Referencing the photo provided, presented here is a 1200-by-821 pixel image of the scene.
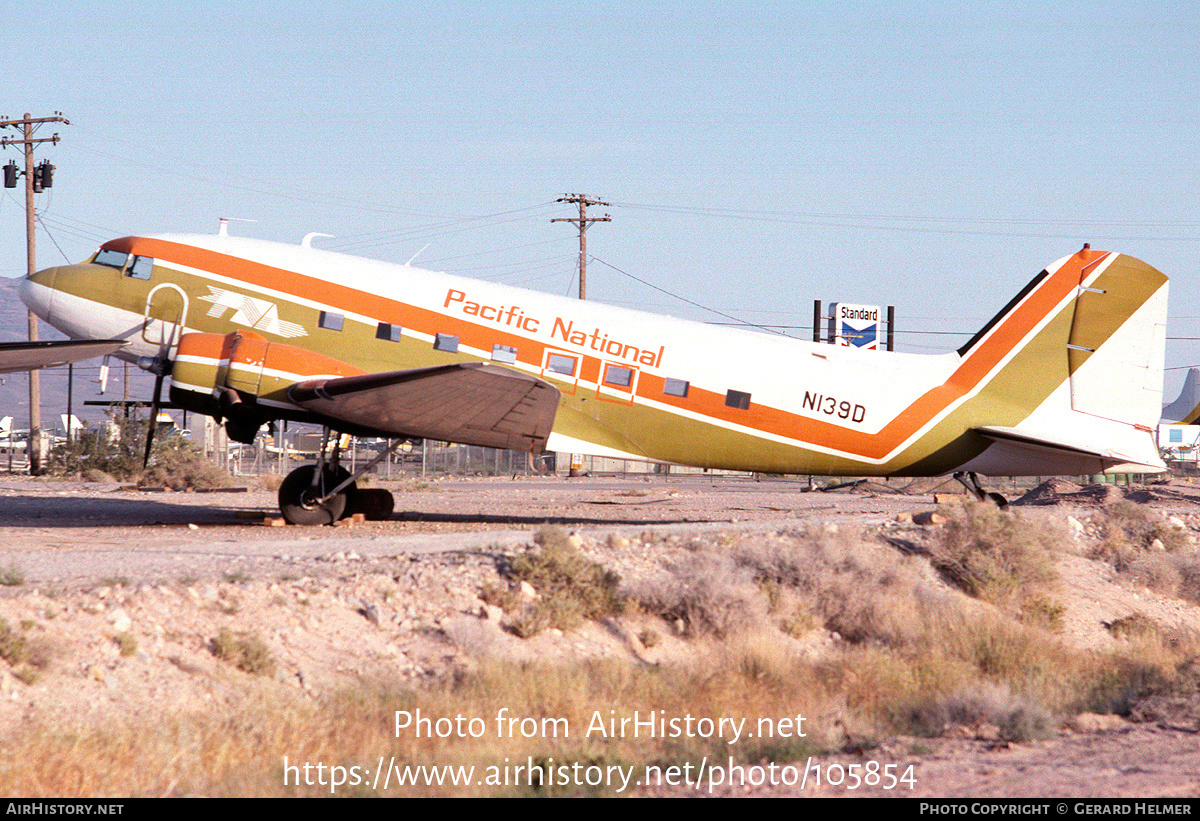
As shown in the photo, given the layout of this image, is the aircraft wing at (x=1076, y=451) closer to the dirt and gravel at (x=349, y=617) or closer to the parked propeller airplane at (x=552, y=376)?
the parked propeller airplane at (x=552, y=376)

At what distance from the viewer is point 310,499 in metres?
20.2

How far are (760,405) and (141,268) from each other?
12.0 m

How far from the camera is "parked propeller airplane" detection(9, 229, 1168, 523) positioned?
18859 mm

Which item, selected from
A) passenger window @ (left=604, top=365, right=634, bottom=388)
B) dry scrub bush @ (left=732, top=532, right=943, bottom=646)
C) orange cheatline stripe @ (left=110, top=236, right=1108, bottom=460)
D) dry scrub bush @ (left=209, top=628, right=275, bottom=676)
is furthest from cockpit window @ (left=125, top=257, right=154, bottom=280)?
dry scrub bush @ (left=732, top=532, right=943, bottom=646)

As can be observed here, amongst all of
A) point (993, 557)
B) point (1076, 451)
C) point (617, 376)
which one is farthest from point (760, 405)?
point (1076, 451)

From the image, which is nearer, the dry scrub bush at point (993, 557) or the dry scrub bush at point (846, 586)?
the dry scrub bush at point (846, 586)

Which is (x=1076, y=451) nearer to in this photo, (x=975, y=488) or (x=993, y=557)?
(x=975, y=488)

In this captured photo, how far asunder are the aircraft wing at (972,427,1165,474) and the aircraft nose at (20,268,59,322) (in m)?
18.4

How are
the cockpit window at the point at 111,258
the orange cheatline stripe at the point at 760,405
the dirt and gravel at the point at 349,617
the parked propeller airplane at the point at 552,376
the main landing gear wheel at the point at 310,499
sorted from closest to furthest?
the dirt and gravel at the point at 349,617, the parked propeller airplane at the point at 552,376, the orange cheatline stripe at the point at 760,405, the cockpit window at the point at 111,258, the main landing gear wheel at the point at 310,499

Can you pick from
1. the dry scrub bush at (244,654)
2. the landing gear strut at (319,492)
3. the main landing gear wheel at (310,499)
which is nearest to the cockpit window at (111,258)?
the landing gear strut at (319,492)

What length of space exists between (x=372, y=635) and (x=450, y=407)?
23.0 ft

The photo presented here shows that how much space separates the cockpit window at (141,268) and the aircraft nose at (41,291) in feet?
5.43

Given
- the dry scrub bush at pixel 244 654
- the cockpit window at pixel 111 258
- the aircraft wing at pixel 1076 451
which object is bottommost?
the dry scrub bush at pixel 244 654

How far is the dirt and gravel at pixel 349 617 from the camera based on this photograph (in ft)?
29.3
